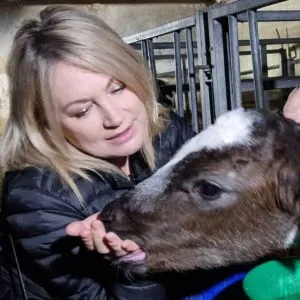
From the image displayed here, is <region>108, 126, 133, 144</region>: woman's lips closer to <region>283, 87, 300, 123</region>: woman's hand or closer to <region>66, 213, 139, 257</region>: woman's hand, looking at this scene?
<region>66, 213, 139, 257</region>: woman's hand

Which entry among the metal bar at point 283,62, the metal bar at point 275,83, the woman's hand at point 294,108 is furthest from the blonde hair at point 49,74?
the metal bar at point 283,62

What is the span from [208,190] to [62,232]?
1.09 ft

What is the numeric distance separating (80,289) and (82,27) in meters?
0.59

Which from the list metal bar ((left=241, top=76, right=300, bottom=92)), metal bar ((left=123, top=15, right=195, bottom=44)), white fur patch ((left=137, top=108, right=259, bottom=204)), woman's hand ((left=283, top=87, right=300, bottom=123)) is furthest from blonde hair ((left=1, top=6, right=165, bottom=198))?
metal bar ((left=241, top=76, right=300, bottom=92))

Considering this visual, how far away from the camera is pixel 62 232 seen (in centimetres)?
139

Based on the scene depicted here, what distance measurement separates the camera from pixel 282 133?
135cm

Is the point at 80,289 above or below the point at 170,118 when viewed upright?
below

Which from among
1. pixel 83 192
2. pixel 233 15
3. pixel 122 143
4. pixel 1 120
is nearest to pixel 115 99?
pixel 122 143

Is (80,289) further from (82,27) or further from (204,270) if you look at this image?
(82,27)

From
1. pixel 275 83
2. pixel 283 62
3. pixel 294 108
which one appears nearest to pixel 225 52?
pixel 275 83

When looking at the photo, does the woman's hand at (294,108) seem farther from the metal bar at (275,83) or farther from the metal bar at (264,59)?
the metal bar at (264,59)

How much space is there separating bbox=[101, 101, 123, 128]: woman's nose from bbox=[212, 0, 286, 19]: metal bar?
0.56 m

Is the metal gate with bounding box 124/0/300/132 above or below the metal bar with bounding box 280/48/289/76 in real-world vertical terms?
above

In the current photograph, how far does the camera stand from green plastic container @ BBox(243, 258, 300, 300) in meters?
1.13
